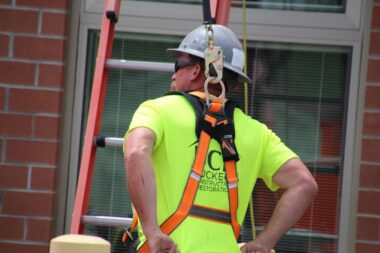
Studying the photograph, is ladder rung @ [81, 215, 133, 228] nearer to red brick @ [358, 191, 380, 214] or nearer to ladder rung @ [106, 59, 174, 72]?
ladder rung @ [106, 59, 174, 72]

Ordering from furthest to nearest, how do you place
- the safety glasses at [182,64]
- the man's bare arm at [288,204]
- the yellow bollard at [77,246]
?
the safety glasses at [182,64] < the man's bare arm at [288,204] < the yellow bollard at [77,246]

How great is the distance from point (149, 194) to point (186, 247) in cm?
25

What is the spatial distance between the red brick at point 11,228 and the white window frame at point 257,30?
0.26m

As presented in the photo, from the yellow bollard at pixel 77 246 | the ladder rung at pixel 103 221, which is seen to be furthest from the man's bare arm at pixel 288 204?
the yellow bollard at pixel 77 246

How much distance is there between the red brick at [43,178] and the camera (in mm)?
5848

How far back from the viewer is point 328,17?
6.05 metres

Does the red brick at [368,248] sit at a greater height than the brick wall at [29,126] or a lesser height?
lesser

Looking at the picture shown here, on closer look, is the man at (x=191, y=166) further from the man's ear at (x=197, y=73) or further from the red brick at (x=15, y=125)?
the red brick at (x=15, y=125)

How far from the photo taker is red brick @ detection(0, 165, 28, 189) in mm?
5840

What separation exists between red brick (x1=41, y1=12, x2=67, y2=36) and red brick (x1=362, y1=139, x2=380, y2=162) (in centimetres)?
172

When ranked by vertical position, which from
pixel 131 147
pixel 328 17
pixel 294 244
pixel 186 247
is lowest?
pixel 294 244

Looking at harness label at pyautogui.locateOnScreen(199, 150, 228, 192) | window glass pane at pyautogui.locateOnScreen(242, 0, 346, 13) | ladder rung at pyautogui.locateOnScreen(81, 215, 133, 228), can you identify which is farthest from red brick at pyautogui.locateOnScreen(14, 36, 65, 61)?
harness label at pyautogui.locateOnScreen(199, 150, 228, 192)

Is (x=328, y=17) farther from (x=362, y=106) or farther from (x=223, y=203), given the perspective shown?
(x=223, y=203)

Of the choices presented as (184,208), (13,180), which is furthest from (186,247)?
(13,180)
